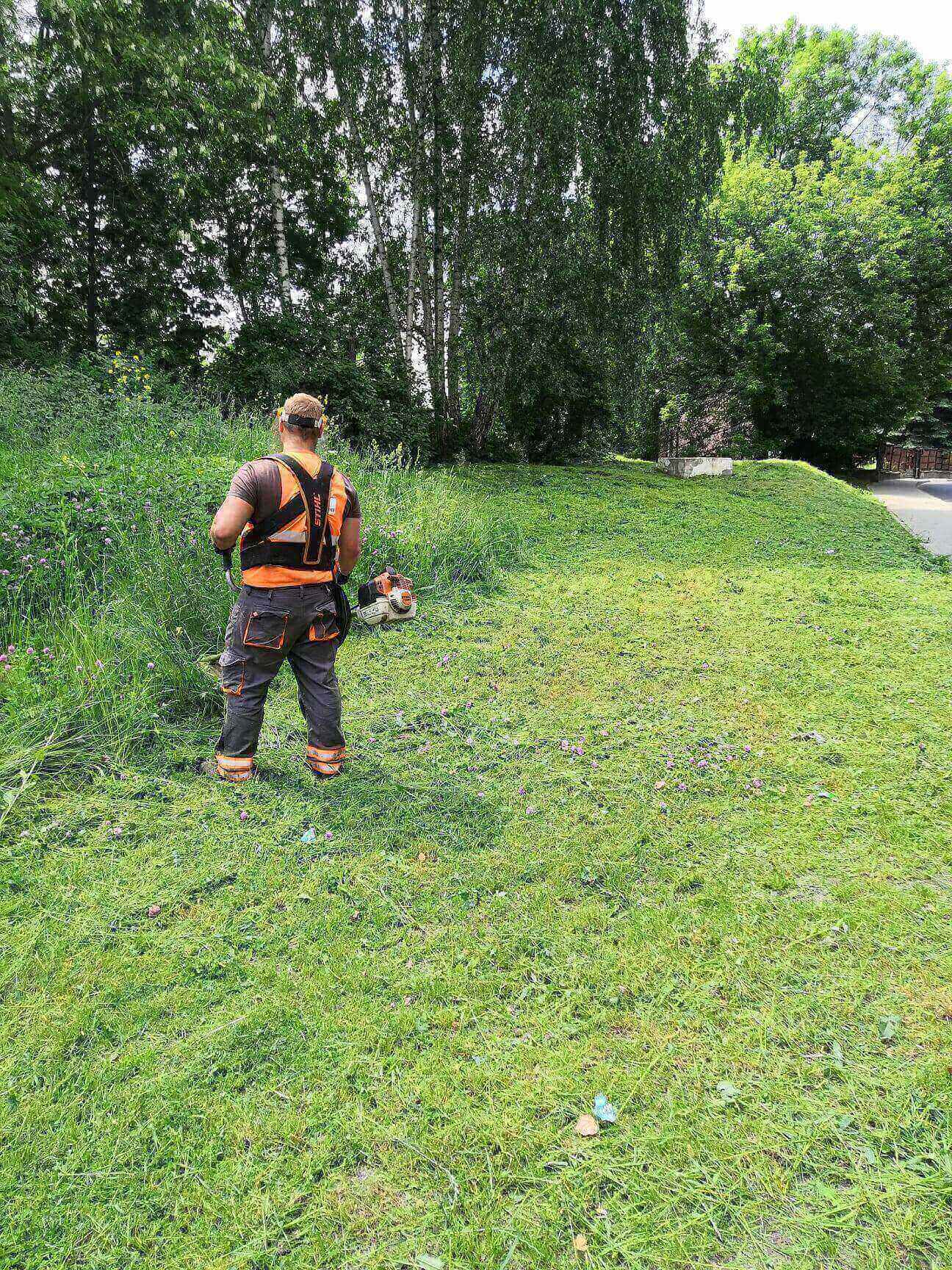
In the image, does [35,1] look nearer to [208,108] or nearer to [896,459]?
[208,108]

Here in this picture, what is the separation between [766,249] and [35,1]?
60.8ft

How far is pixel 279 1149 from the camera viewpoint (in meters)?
2.05

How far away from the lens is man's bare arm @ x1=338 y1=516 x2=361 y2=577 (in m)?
3.77

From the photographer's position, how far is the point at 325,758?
12.8 ft

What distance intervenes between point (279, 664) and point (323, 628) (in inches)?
11.8

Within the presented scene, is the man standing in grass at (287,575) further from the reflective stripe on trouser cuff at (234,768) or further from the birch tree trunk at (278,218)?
the birch tree trunk at (278,218)

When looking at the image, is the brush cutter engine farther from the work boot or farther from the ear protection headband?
the work boot

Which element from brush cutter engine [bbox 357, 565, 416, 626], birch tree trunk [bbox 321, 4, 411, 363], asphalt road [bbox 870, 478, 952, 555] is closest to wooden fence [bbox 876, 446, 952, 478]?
asphalt road [bbox 870, 478, 952, 555]

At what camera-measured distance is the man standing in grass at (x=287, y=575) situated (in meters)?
3.40

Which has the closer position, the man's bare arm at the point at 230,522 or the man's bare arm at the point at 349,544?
the man's bare arm at the point at 230,522

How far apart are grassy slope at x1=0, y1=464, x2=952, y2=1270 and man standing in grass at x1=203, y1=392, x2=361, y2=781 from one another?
43 centimetres

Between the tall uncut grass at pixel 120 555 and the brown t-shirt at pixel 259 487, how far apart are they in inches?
64.5

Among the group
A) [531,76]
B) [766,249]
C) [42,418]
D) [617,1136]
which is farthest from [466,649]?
[766,249]

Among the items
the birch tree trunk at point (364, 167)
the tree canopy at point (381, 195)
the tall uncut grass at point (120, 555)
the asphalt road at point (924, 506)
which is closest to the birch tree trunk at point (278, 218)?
the tree canopy at point (381, 195)
